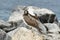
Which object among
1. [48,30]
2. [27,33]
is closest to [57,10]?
[48,30]

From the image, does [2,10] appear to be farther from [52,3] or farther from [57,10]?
[52,3]

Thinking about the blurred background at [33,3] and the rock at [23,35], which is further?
the blurred background at [33,3]

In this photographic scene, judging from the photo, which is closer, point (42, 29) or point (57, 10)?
Result: point (42, 29)

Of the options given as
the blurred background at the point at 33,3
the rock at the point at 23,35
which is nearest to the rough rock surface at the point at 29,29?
the rock at the point at 23,35

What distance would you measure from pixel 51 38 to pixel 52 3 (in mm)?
6786

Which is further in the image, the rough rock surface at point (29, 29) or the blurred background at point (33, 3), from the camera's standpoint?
the blurred background at point (33, 3)

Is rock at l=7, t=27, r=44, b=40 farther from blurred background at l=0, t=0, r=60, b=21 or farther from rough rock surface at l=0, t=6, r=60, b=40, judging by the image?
blurred background at l=0, t=0, r=60, b=21

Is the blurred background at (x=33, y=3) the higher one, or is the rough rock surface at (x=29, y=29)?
the rough rock surface at (x=29, y=29)

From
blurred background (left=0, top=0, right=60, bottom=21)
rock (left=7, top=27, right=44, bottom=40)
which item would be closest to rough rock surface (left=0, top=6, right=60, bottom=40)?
rock (left=7, top=27, right=44, bottom=40)

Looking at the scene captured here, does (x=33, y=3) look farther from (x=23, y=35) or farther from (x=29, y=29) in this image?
(x=23, y=35)

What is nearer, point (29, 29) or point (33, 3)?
point (29, 29)

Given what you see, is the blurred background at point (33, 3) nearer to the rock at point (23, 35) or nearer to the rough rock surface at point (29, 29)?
the rough rock surface at point (29, 29)

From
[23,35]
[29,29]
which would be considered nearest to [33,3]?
[29,29]

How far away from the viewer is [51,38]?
4.25 meters
